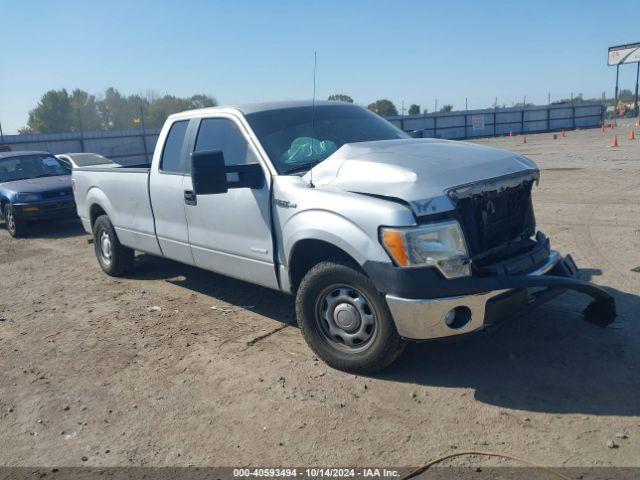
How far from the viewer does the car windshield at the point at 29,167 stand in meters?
11.9

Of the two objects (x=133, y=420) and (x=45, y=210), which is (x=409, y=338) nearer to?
(x=133, y=420)

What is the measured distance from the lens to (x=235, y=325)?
17.3 ft

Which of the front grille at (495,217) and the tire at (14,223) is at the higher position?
the front grille at (495,217)

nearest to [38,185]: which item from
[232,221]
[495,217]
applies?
[232,221]

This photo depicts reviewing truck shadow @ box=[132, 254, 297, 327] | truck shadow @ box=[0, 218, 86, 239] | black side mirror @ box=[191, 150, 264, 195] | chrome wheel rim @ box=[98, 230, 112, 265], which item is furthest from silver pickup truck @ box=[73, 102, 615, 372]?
truck shadow @ box=[0, 218, 86, 239]

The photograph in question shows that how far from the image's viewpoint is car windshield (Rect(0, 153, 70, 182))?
468 inches

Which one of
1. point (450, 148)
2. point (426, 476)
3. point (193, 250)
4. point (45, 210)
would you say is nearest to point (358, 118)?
point (450, 148)

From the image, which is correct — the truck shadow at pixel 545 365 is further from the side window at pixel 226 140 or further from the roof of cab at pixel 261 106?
the roof of cab at pixel 261 106

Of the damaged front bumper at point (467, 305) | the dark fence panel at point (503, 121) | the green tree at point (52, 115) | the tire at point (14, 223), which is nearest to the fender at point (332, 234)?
the damaged front bumper at point (467, 305)

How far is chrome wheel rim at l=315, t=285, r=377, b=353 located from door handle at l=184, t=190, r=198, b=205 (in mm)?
1813

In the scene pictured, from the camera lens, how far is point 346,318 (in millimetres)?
4027

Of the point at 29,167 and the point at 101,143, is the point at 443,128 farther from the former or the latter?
the point at 29,167

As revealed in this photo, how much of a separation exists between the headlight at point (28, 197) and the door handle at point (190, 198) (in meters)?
6.86

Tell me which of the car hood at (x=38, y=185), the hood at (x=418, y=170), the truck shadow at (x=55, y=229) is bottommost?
the truck shadow at (x=55, y=229)
